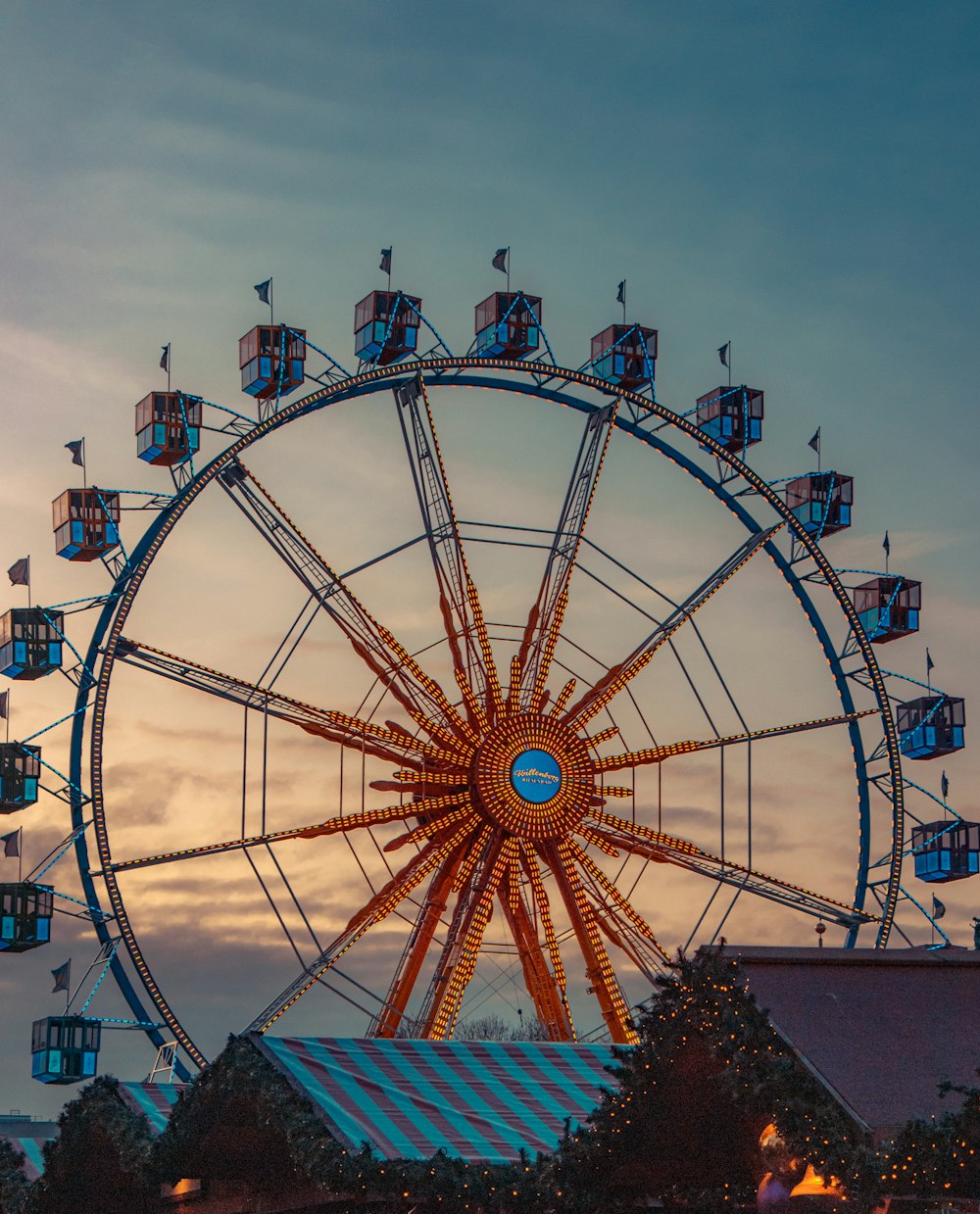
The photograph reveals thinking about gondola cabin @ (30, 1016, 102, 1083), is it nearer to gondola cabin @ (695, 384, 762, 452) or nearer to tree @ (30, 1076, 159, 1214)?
tree @ (30, 1076, 159, 1214)

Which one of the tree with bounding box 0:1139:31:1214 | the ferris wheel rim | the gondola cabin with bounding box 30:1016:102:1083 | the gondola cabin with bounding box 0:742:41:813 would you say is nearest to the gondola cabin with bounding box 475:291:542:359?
the ferris wheel rim

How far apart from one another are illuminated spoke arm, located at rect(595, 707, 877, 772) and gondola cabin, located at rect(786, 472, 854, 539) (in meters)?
3.27

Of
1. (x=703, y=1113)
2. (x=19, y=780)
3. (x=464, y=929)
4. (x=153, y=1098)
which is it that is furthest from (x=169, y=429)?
(x=703, y=1113)

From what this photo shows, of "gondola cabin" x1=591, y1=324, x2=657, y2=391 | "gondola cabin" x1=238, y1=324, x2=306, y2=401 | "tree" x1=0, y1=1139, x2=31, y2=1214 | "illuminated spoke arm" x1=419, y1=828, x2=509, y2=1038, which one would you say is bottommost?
"tree" x1=0, y1=1139, x2=31, y2=1214

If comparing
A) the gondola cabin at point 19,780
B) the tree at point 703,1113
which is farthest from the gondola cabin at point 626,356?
the tree at point 703,1113

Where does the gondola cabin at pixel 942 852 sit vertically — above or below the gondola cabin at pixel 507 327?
below

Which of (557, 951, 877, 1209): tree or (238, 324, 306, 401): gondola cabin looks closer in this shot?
(557, 951, 877, 1209): tree

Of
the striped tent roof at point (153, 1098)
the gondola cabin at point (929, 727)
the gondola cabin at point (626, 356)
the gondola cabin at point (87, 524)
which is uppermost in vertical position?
the gondola cabin at point (626, 356)

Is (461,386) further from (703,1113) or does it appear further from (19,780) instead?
(703,1113)

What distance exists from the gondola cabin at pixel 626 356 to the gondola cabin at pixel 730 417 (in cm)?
151

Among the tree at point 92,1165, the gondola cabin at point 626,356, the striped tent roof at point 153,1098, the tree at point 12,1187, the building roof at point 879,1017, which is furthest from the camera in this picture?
the gondola cabin at point 626,356

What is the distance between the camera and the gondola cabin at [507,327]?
32344mm

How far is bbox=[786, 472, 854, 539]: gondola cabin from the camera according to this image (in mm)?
35219

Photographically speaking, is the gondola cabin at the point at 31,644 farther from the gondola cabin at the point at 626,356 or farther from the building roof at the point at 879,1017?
the building roof at the point at 879,1017
